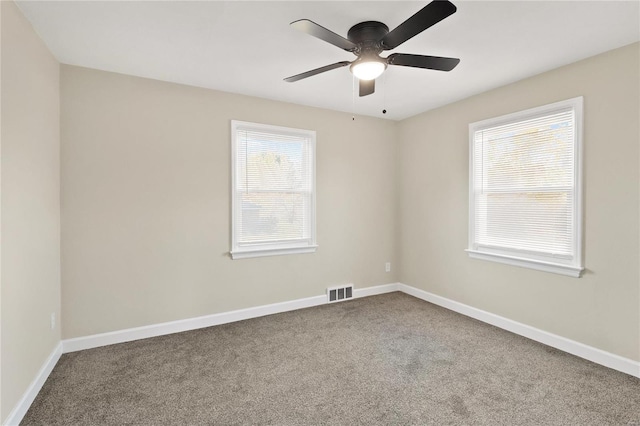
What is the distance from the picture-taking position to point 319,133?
422 cm

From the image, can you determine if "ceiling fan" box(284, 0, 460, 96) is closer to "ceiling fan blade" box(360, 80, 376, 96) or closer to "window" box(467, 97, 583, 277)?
"ceiling fan blade" box(360, 80, 376, 96)

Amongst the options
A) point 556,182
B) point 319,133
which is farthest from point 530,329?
point 319,133

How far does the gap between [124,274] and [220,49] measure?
227 centimetres

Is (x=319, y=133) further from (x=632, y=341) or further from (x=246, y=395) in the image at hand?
(x=632, y=341)

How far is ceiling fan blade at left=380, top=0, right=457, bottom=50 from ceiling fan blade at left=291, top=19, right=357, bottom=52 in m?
0.25

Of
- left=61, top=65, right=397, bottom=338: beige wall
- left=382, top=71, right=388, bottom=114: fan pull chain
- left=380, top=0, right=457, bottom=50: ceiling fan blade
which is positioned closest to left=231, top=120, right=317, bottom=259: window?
left=61, top=65, right=397, bottom=338: beige wall

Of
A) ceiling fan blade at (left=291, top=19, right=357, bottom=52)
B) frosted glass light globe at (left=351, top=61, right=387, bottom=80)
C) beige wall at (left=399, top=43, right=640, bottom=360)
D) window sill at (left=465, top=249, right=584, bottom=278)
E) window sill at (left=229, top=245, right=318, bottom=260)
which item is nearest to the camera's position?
ceiling fan blade at (left=291, top=19, right=357, bottom=52)

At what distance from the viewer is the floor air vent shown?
433 cm

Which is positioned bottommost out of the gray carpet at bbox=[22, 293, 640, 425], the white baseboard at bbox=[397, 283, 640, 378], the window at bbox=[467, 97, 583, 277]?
the gray carpet at bbox=[22, 293, 640, 425]

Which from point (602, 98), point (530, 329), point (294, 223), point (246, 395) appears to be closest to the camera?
point (246, 395)

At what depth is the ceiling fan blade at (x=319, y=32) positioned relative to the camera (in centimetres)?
176

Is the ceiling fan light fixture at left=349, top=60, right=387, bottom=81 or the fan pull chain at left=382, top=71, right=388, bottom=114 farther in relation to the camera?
the fan pull chain at left=382, top=71, right=388, bottom=114

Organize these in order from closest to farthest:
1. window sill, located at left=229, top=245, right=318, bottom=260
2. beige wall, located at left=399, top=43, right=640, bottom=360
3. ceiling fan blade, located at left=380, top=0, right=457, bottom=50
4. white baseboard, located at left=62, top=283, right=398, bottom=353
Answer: ceiling fan blade, located at left=380, top=0, right=457, bottom=50, beige wall, located at left=399, top=43, right=640, bottom=360, white baseboard, located at left=62, top=283, right=398, bottom=353, window sill, located at left=229, top=245, right=318, bottom=260

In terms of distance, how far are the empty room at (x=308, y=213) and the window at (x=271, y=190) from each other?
1.1 inches
